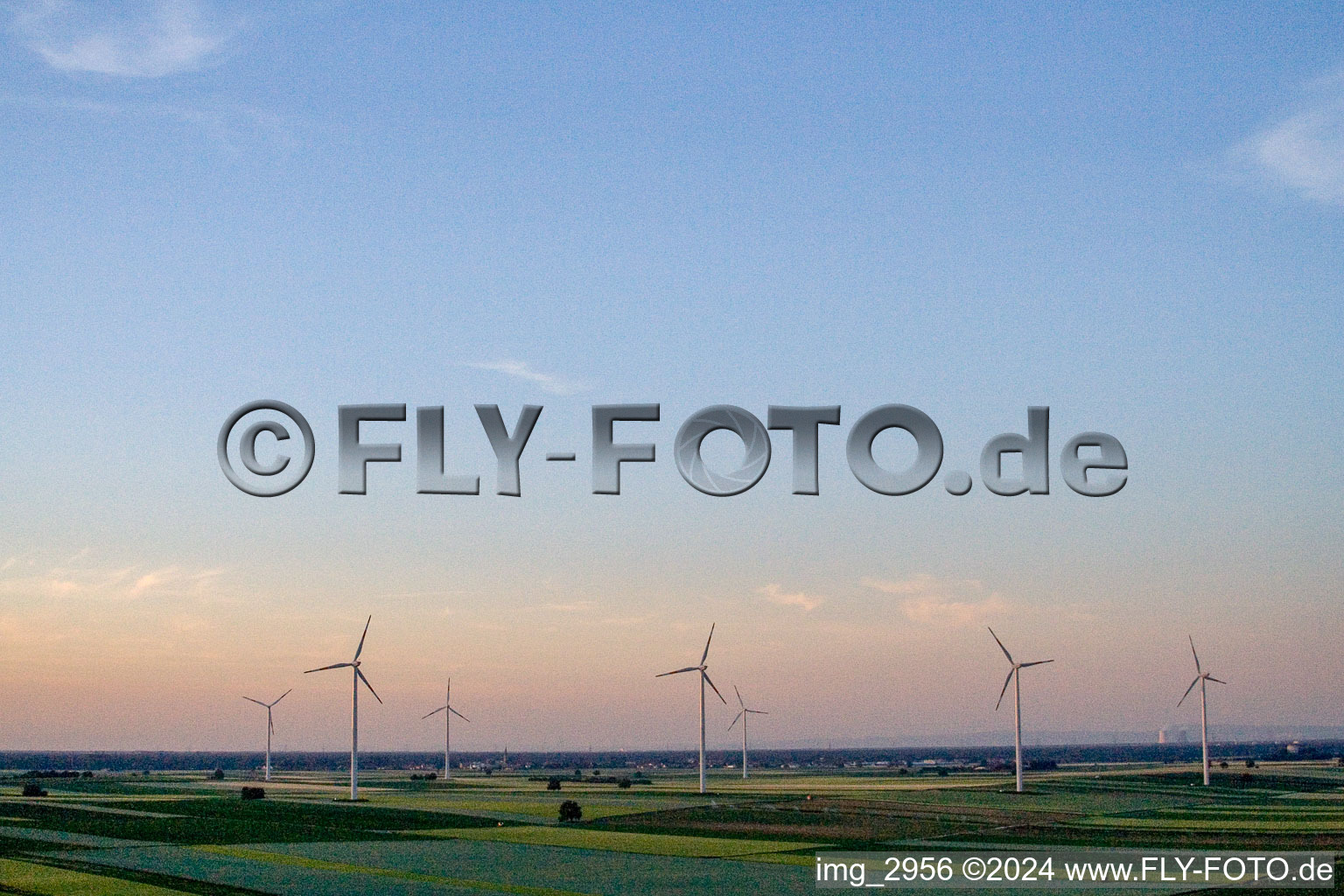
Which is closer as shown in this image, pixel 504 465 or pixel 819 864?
pixel 504 465

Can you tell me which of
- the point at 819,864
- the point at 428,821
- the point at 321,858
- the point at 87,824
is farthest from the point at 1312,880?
the point at 87,824

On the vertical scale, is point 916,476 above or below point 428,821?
above

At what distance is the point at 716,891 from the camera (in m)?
69.9

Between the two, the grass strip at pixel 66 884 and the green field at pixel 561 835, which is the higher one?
the grass strip at pixel 66 884

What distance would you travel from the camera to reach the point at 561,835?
367 feet

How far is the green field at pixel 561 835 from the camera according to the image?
250ft

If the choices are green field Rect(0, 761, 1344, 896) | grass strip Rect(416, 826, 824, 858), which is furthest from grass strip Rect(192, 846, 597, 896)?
grass strip Rect(416, 826, 824, 858)

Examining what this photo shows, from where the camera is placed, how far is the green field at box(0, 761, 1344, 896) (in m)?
76.1

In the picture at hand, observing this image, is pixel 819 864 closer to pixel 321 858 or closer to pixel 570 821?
pixel 321 858

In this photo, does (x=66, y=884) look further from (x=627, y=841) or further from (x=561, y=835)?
(x=561, y=835)

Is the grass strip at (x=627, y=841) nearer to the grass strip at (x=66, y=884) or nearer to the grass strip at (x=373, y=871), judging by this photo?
the grass strip at (x=373, y=871)

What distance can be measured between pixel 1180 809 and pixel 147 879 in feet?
346

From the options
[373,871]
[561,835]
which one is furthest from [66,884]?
[561,835]

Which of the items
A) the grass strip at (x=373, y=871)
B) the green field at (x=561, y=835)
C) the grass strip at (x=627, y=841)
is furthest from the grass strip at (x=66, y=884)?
the grass strip at (x=627, y=841)
